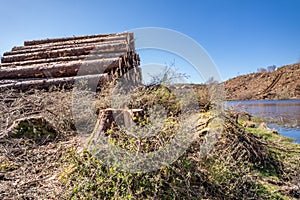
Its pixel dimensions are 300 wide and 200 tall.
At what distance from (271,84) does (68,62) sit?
84.2ft

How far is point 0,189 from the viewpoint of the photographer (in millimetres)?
1959

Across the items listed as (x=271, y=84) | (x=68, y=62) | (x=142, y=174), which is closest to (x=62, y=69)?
(x=68, y=62)

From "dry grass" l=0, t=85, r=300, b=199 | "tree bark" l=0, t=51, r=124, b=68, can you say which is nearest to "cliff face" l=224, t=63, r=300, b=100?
"tree bark" l=0, t=51, r=124, b=68

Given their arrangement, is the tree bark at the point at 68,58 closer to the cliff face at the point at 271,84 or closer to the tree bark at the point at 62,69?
the tree bark at the point at 62,69

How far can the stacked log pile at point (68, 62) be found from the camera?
5031 mm

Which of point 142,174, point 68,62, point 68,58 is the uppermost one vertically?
point 68,58

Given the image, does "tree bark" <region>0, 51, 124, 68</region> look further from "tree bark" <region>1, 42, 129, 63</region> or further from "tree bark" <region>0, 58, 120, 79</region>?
"tree bark" <region>0, 58, 120, 79</region>

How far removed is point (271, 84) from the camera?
2542cm

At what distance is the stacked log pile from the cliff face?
1709cm

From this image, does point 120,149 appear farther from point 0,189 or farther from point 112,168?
point 0,189

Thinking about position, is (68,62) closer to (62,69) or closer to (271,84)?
(62,69)

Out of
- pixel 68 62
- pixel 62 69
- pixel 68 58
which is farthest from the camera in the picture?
pixel 68 58

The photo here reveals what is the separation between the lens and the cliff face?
22178 millimetres

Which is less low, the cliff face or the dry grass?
the cliff face
